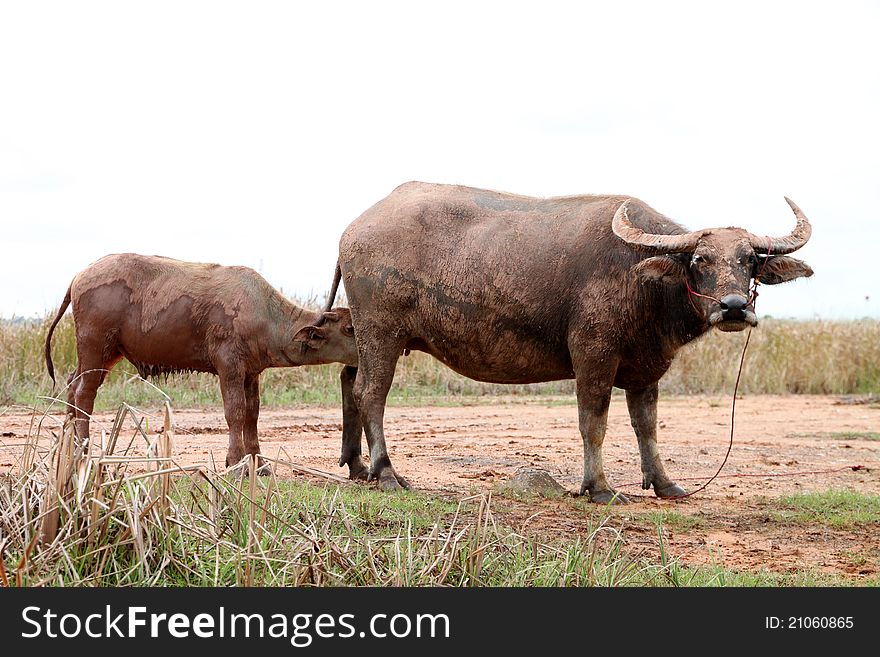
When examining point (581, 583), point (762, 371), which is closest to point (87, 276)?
point (581, 583)

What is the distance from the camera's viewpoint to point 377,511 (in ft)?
21.5

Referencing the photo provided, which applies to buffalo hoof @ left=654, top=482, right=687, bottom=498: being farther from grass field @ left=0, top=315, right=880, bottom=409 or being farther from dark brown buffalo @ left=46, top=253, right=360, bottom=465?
grass field @ left=0, top=315, right=880, bottom=409

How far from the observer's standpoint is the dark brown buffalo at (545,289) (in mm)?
7355

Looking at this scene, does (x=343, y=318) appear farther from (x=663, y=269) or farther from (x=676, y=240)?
(x=676, y=240)

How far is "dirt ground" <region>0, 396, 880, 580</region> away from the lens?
6.50m

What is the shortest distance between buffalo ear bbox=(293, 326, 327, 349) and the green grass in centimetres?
382

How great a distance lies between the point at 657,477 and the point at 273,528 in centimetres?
412

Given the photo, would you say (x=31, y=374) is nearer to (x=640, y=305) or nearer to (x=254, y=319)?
(x=254, y=319)

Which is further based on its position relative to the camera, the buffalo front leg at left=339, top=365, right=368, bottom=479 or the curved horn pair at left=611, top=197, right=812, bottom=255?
the buffalo front leg at left=339, top=365, right=368, bottom=479

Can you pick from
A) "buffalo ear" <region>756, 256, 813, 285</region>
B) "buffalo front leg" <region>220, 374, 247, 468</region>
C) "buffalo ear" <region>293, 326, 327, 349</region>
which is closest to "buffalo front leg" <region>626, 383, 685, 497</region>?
"buffalo ear" <region>756, 256, 813, 285</region>

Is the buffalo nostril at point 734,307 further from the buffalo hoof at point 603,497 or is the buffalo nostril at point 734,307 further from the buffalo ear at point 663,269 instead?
the buffalo hoof at point 603,497

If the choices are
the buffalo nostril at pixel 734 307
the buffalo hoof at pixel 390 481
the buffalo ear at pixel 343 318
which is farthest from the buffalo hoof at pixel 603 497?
the buffalo ear at pixel 343 318

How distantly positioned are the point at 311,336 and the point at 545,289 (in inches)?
82.4

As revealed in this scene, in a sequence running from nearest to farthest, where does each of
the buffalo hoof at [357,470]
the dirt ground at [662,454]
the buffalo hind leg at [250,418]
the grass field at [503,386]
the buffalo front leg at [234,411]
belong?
the dirt ground at [662,454]
the buffalo front leg at [234,411]
the buffalo hind leg at [250,418]
the buffalo hoof at [357,470]
the grass field at [503,386]
